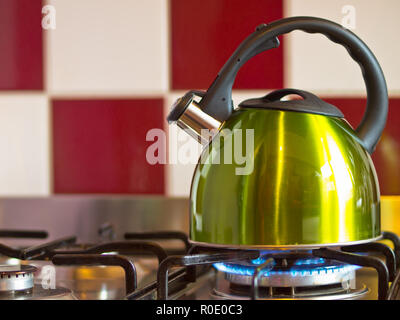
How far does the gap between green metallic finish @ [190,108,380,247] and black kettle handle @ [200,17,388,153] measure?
0.10 feet

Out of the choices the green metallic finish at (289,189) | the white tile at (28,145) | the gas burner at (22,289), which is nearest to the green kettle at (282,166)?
the green metallic finish at (289,189)

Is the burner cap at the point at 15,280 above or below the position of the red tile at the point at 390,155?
→ below

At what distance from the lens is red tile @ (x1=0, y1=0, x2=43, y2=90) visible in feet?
3.50

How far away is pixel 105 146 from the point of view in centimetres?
105

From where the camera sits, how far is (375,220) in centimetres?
64

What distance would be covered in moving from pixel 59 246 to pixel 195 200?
30 cm

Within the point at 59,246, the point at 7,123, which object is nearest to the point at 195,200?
the point at 59,246

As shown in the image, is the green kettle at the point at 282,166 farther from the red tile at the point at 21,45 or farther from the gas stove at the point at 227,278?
the red tile at the point at 21,45

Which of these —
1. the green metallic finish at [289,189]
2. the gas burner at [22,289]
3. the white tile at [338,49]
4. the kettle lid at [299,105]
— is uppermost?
the white tile at [338,49]

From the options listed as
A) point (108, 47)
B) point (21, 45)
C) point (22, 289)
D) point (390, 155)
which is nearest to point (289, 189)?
point (22, 289)

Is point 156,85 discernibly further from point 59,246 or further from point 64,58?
point 59,246

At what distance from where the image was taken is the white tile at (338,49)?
38.5 inches

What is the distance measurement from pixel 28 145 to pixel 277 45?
1.88 feet

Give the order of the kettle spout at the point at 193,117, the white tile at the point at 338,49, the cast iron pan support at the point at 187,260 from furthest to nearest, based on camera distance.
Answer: the white tile at the point at 338,49 < the kettle spout at the point at 193,117 < the cast iron pan support at the point at 187,260
